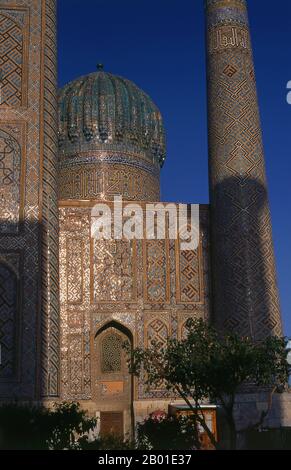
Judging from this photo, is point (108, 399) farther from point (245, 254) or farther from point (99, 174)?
point (99, 174)

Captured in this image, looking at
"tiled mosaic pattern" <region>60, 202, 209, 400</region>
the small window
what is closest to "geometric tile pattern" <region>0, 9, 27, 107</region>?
"tiled mosaic pattern" <region>60, 202, 209, 400</region>

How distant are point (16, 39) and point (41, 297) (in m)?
3.49

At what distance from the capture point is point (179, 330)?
377 inches

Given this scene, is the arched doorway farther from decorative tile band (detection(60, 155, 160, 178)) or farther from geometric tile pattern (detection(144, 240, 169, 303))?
decorative tile band (detection(60, 155, 160, 178))

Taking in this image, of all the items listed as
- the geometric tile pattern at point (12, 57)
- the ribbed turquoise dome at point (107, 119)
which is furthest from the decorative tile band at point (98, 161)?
the geometric tile pattern at point (12, 57)

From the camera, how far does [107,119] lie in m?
13.1

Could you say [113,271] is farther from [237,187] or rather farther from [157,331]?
[237,187]

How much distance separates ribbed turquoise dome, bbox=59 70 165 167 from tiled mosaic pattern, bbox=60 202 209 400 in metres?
3.39

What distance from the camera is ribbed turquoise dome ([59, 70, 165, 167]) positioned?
12977mm

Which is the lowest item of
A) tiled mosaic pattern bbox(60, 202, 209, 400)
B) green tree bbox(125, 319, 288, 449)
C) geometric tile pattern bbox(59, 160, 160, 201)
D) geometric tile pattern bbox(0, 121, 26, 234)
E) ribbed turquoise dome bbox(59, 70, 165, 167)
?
green tree bbox(125, 319, 288, 449)

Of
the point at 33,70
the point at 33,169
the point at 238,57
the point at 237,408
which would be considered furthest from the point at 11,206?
the point at 238,57

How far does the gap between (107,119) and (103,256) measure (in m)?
4.23

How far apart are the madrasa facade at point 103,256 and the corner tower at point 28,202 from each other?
0.04ft

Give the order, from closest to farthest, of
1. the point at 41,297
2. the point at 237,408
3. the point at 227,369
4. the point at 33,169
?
the point at 227,369 < the point at 41,297 < the point at 33,169 < the point at 237,408
